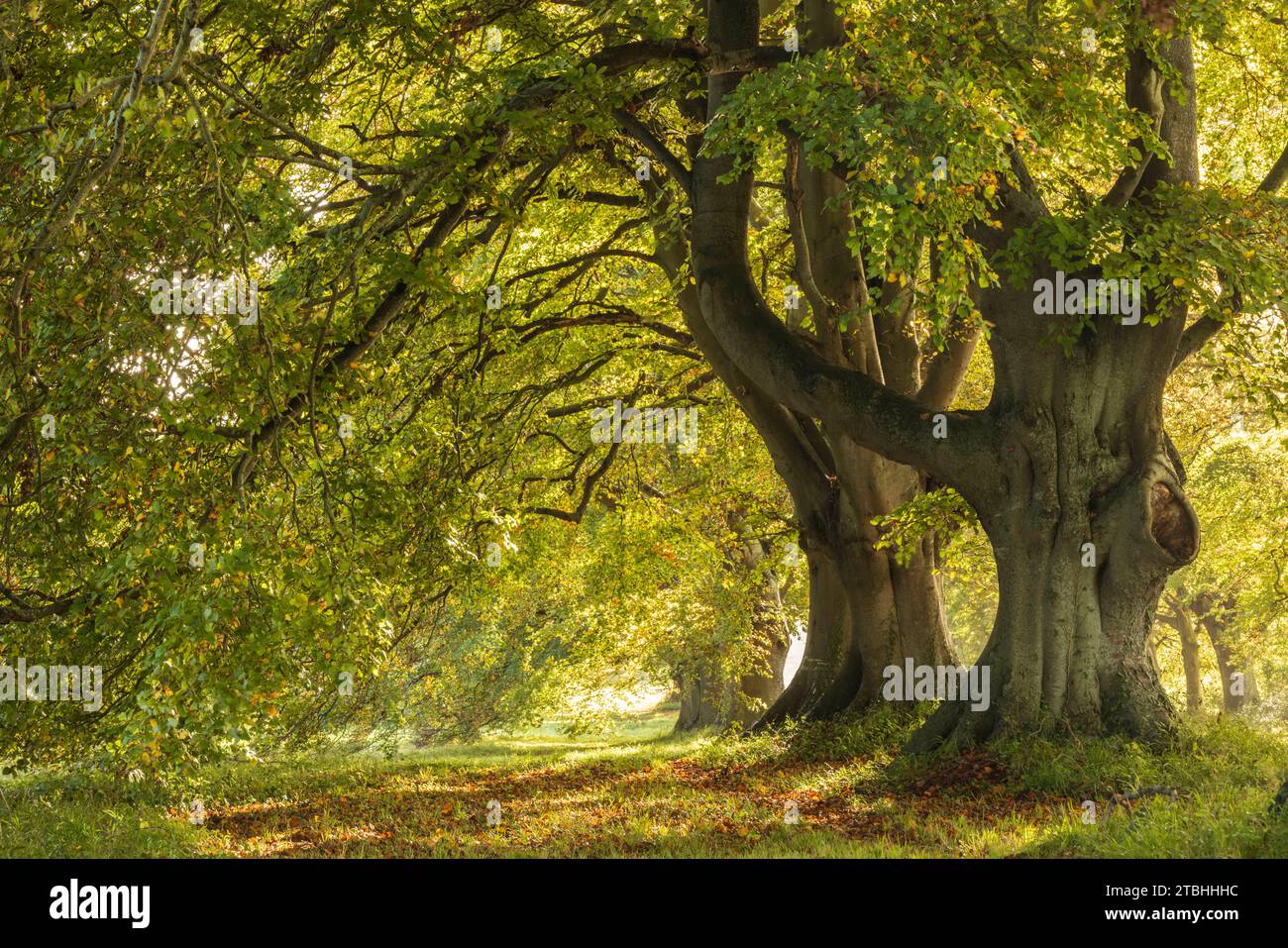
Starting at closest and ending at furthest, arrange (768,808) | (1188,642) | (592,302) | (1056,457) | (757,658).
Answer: (768,808) → (1056,457) → (592,302) → (757,658) → (1188,642)

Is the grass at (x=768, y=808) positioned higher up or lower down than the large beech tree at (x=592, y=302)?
lower down

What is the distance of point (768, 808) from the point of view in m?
10.2

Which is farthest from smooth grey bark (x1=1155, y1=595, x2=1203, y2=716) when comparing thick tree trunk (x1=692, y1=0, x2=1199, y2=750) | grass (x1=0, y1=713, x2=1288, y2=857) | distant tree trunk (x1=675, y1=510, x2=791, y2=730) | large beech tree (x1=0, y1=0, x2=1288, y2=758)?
thick tree trunk (x1=692, y1=0, x2=1199, y2=750)

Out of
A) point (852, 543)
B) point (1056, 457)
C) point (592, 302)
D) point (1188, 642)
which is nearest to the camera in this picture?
point (1056, 457)

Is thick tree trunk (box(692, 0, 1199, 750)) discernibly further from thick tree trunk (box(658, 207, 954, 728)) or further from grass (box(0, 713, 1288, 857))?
thick tree trunk (box(658, 207, 954, 728))

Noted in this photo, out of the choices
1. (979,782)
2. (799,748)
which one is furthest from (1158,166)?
(799,748)

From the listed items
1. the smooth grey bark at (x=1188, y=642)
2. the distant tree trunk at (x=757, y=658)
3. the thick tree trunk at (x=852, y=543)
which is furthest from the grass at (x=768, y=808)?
the smooth grey bark at (x=1188, y=642)

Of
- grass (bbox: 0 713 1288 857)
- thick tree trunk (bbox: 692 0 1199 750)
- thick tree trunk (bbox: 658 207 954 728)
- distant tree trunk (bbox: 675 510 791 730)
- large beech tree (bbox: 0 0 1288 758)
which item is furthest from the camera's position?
distant tree trunk (bbox: 675 510 791 730)

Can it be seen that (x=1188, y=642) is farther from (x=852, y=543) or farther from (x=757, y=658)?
(x=852, y=543)

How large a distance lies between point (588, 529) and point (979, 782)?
11.4 meters

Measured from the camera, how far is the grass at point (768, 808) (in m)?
7.48

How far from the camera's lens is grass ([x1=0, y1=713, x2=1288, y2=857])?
24.6ft

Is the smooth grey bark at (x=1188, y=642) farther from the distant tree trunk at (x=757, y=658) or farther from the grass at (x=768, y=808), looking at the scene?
the grass at (x=768, y=808)

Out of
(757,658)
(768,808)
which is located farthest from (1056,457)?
(757,658)
